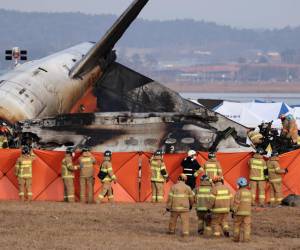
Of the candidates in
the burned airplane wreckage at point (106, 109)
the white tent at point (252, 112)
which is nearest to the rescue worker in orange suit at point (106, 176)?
the burned airplane wreckage at point (106, 109)

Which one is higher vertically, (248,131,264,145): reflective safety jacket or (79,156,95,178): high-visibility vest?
(248,131,264,145): reflective safety jacket

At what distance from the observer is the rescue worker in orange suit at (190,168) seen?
92.3ft

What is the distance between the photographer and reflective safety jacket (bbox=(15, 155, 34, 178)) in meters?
28.6

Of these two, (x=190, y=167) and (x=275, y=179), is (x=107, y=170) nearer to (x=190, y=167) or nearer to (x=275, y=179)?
(x=190, y=167)

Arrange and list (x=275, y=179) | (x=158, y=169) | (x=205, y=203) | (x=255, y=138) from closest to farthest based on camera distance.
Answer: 1. (x=205, y=203)
2. (x=158, y=169)
3. (x=275, y=179)
4. (x=255, y=138)

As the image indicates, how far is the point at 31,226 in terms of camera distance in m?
23.4

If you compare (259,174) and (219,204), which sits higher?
(259,174)

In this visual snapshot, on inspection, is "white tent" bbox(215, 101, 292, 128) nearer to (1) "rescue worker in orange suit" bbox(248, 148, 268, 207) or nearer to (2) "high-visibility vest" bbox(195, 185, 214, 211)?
(1) "rescue worker in orange suit" bbox(248, 148, 268, 207)

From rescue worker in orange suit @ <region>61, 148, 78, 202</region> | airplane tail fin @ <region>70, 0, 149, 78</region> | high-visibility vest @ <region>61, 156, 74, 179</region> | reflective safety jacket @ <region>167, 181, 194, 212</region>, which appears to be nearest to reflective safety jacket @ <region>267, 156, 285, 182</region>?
rescue worker in orange suit @ <region>61, 148, 78, 202</region>

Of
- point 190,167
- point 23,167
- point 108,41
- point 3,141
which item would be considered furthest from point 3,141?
point 108,41

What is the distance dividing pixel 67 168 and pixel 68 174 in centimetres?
21

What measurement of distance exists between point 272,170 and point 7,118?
10.5 metres

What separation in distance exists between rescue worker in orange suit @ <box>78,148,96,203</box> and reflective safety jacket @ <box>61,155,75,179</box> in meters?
0.32

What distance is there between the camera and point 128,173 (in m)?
29.3
